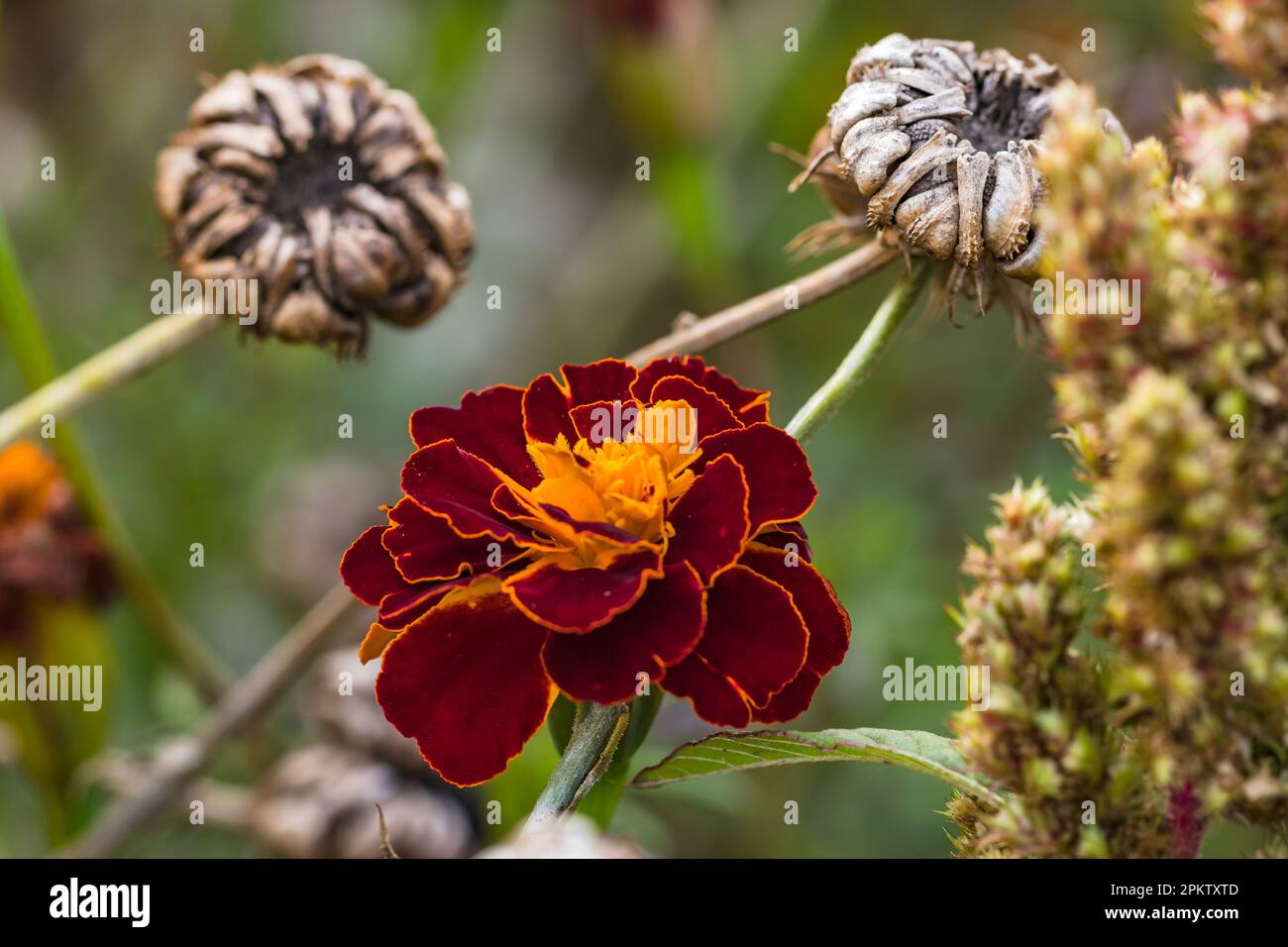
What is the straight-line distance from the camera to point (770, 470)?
2.59 ft

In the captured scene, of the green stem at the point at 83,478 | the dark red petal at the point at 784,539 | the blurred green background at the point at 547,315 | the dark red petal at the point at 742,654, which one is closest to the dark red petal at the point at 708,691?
the dark red petal at the point at 742,654

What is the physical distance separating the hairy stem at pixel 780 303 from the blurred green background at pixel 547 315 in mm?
720

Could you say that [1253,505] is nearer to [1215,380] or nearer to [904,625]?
[1215,380]

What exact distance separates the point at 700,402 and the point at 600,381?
3.4 inches

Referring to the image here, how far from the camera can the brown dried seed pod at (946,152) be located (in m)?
0.87

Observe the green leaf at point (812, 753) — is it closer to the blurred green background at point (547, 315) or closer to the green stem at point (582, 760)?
the green stem at point (582, 760)

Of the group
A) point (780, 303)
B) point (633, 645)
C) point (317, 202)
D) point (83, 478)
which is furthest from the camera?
point (83, 478)

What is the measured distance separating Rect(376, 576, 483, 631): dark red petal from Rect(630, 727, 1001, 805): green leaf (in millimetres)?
170

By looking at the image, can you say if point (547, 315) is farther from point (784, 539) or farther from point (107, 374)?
point (784, 539)

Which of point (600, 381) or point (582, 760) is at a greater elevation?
point (600, 381)

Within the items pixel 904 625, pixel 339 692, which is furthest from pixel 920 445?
pixel 339 692

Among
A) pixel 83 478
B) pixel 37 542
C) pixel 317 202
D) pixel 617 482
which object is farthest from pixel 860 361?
pixel 37 542

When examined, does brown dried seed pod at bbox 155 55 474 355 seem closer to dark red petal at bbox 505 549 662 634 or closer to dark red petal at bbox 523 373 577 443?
dark red petal at bbox 523 373 577 443

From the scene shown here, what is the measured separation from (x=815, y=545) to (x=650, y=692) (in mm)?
1018
